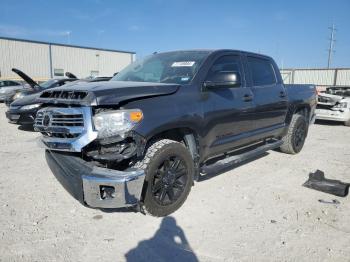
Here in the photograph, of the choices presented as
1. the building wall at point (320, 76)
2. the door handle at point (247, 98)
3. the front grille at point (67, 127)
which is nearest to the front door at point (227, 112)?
the door handle at point (247, 98)

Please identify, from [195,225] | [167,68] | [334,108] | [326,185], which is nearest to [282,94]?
[326,185]

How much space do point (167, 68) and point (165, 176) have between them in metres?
1.59

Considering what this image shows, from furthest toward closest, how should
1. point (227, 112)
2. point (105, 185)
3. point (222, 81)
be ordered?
point (227, 112), point (222, 81), point (105, 185)

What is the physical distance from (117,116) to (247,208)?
77.2 inches

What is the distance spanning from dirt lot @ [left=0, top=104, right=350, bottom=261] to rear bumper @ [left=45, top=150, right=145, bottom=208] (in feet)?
1.31

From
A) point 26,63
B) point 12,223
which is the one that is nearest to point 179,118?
point 12,223

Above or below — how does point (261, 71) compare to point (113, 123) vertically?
above

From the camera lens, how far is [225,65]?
172 inches

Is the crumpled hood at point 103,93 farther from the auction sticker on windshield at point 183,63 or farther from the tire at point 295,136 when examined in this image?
the tire at point 295,136

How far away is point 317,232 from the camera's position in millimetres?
3156

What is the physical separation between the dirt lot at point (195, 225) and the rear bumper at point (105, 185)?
15.7 inches

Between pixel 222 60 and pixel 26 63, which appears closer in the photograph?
pixel 222 60

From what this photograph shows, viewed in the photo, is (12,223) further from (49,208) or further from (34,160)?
(34,160)

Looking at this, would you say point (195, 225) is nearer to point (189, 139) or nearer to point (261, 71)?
point (189, 139)
